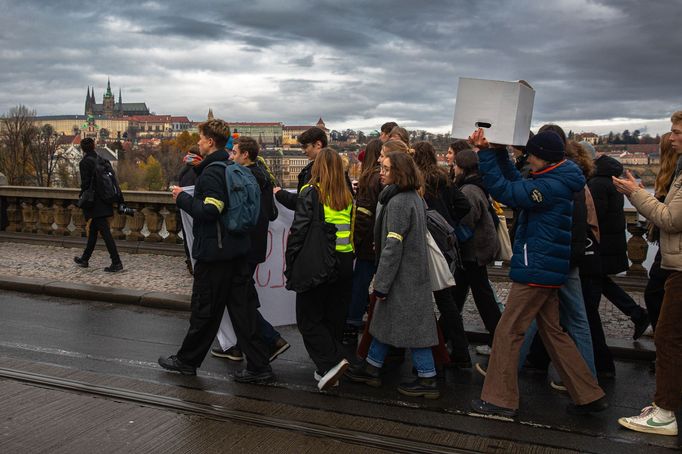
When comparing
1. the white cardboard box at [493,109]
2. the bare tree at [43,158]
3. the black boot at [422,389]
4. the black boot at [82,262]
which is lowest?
the bare tree at [43,158]

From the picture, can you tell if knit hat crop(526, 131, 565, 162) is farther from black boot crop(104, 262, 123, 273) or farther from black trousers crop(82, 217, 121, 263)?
black boot crop(104, 262, 123, 273)

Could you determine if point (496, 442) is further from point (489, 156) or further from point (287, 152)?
point (287, 152)

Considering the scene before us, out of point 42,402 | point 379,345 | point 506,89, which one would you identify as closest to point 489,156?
point 506,89

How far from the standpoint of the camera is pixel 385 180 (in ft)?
18.8

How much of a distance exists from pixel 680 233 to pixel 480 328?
2938 millimetres

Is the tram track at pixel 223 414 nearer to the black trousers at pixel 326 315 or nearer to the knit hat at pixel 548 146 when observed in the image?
the black trousers at pixel 326 315

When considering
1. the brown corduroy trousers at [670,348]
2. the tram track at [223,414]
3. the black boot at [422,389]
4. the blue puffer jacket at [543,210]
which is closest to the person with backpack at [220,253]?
the tram track at [223,414]

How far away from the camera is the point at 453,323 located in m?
6.56

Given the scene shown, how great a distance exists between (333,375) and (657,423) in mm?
2268

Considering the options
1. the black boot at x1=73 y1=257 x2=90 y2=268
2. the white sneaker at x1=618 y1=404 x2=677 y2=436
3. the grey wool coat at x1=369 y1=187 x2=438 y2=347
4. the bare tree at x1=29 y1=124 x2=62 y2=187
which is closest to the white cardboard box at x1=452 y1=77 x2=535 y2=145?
the grey wool coat at x1=369 y1=187 x2=438 y2=347

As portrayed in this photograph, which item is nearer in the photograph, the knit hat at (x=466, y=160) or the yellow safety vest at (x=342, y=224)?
the yellow safety vest at (x=342, y=224)

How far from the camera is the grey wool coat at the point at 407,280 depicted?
18.5ft

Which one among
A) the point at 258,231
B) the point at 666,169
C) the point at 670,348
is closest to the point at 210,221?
the point at 258,231

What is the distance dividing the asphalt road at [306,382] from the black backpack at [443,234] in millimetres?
1018
